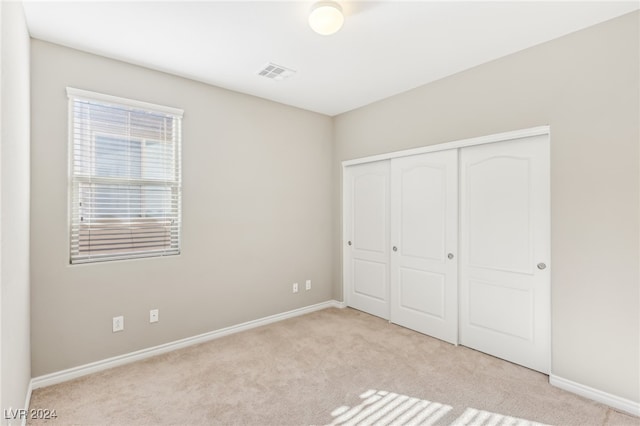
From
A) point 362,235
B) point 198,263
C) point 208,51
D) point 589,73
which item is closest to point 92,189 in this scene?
point 198,263

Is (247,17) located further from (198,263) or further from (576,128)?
(576,128)

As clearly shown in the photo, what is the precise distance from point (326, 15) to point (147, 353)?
3.15 m

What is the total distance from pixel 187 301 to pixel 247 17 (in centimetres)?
258

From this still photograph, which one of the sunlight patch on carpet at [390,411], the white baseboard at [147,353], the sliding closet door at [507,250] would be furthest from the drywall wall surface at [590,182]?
the white baseboard at [147,353]

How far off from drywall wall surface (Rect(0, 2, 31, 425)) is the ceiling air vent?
169 cm

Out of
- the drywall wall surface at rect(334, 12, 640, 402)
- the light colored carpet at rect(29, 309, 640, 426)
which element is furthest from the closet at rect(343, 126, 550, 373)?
the light colored carpet at rect(29, 309, 640, 426)

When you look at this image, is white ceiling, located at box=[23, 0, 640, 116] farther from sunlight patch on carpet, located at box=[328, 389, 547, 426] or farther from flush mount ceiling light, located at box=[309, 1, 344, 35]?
sunlight patch on carpet, located at box=[328, 389, 547, 426]

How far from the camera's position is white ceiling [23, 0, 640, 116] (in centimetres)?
214

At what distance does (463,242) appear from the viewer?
3.18 metres

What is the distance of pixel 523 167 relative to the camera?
2754 millimetres

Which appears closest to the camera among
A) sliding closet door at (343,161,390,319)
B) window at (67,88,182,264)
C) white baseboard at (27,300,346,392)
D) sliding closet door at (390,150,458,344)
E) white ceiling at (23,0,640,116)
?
white ceiling at (23,0,640,116)

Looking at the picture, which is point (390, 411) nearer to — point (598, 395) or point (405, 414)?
point (405, 414)

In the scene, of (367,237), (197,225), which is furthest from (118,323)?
(367,237)

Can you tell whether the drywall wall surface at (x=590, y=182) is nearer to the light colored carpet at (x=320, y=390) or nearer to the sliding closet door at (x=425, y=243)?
the light colored carpet at (x=320, y=390)
